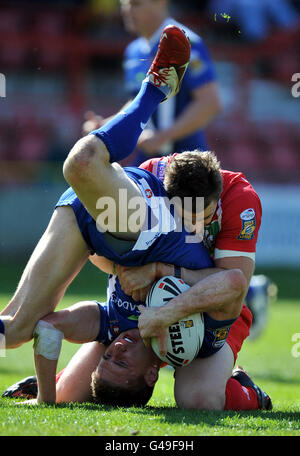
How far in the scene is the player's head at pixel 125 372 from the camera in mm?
3658

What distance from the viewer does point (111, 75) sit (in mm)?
16562

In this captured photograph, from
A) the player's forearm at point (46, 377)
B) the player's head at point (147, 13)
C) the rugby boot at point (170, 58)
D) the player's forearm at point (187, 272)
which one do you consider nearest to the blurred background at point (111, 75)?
the player's head at point (147, 13)

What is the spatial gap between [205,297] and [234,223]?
17.8 inches

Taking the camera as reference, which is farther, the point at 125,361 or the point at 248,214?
the point at 248,214

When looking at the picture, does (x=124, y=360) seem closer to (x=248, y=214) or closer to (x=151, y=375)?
(x=151, y=375)

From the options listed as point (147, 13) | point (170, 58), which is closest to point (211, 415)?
point (170, 58)

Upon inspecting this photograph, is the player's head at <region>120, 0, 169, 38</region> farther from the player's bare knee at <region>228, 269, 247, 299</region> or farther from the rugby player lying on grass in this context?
the player's bare knee at <region>228, 269, 247, 299</region>

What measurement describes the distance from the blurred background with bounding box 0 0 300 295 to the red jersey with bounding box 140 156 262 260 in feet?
33.2

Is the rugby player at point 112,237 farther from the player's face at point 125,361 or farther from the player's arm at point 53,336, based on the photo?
the player's face at point 125,361

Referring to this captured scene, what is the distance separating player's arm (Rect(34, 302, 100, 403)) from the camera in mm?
3609
